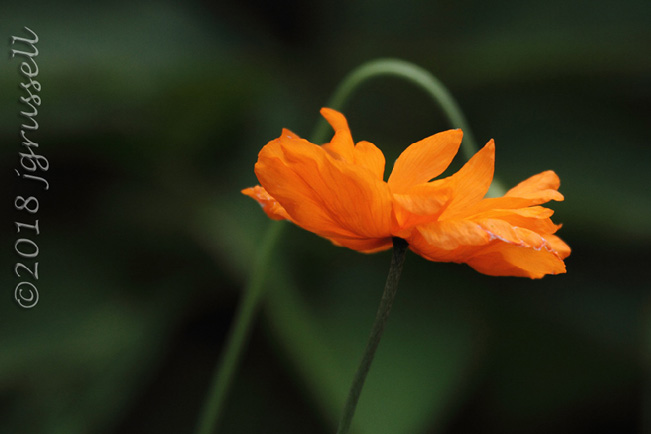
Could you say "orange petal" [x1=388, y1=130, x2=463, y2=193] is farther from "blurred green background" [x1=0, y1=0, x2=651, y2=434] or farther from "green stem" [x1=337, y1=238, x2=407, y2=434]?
"blurred green background" [x1=0, y1=0, x2=651, y2=434]

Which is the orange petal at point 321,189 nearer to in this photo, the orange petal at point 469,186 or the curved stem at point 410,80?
the orange petal at point 469,186

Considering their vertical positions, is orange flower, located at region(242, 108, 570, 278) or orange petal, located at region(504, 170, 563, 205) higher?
orange petal, located at region(504, 170, 563, 205)

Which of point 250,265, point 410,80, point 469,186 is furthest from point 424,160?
point 250,265

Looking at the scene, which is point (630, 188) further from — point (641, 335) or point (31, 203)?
point (31, 203)

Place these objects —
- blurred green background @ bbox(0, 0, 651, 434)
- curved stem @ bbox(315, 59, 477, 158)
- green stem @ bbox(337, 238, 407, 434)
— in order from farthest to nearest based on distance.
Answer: blurred green background @ bbox(0, 0, 651, 434)
curved stem @ bbox(315, 59, 477, 158)
green stem @ bbox(337, 238, 407, 434)

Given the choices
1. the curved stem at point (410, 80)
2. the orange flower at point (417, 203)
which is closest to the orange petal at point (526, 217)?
the orange flower at point (417, 203)

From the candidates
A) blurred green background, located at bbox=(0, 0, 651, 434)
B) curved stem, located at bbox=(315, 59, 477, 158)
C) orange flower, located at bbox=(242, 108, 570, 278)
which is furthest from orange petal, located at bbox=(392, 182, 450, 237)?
blurred green background, located at bbox=(0, 0, 651, 434)
